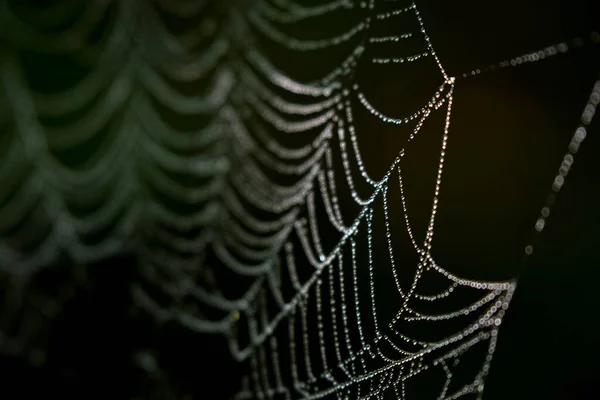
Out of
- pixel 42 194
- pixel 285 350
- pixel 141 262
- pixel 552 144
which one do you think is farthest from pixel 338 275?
pixel 42 194

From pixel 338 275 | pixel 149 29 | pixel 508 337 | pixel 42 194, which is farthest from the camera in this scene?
pixel 42 194

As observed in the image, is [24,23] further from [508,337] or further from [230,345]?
[508,337]

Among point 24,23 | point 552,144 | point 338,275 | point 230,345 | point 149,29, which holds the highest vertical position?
point 552,144

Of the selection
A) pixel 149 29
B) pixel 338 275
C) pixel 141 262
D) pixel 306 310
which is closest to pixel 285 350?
pixel 306 310

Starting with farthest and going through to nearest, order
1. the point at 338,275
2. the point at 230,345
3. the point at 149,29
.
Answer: the point at 149,29, the point at 230,345, the point at 338,275

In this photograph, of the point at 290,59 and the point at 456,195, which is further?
the point at 290,59

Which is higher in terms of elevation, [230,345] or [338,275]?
[338,275]
